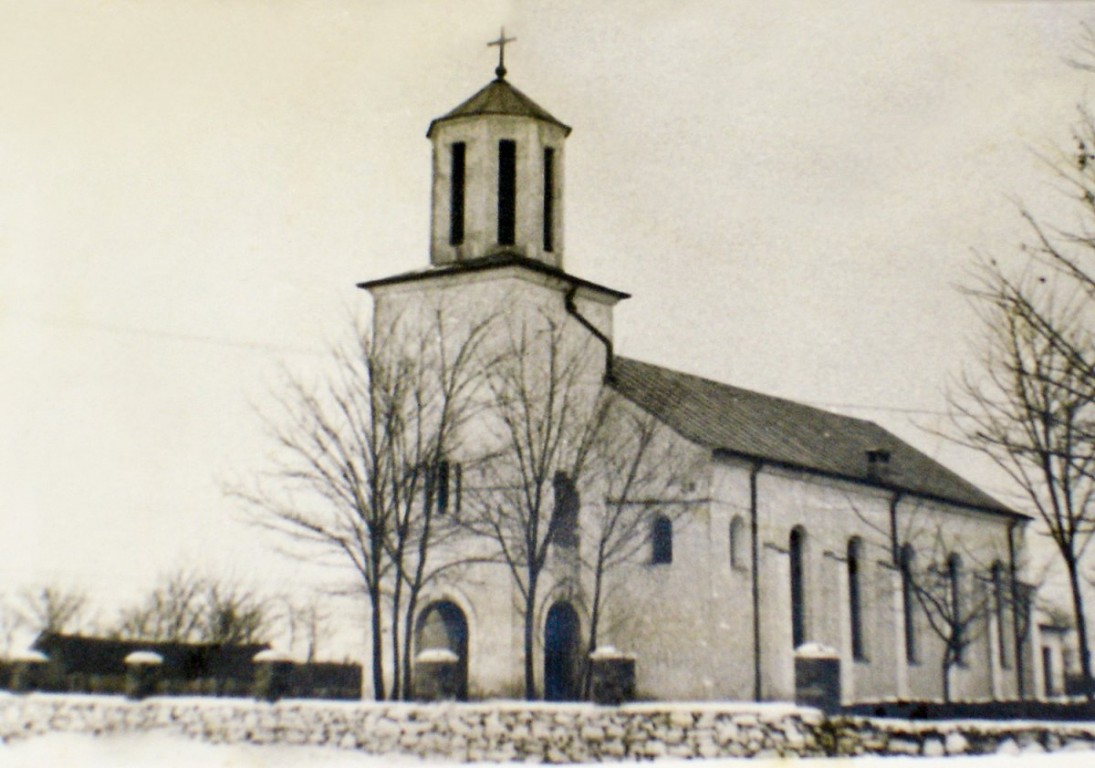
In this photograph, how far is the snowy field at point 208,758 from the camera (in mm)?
10172

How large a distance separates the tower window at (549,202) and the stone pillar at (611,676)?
6.41 metres

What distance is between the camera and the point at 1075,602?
15.4m

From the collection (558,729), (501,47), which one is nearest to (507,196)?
(501,47)

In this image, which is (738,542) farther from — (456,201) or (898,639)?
(456,201)

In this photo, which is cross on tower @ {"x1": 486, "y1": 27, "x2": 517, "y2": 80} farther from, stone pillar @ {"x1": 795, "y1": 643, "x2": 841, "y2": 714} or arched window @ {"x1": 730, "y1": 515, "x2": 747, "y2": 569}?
arched window @ {"x1": 730, "y1": 515, "x2": 747, "y2": 569}

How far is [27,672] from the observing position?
34.8 ft

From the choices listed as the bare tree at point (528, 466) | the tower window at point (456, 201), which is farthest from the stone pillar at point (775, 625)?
the tower window at point (456, 201)

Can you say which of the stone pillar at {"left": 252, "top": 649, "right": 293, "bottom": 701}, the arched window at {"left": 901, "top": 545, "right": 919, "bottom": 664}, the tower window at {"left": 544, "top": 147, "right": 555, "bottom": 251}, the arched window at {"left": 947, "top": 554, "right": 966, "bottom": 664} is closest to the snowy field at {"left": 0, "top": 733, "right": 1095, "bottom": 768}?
the stone pillar at {"left": 252, "top": 649, "right": 293, "bottom": 701}

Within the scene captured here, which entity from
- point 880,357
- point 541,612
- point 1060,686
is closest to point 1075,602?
point 880,357

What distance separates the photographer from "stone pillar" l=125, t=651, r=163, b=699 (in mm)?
11750

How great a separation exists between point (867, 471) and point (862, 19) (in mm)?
10539

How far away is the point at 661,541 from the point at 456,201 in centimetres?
531

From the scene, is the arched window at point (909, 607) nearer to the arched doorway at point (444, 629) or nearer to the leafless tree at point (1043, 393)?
the leafless tree at point (1043, 393)

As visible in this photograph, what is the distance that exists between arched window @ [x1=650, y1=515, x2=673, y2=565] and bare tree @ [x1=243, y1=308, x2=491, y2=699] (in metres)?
2.84
